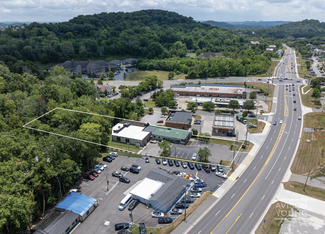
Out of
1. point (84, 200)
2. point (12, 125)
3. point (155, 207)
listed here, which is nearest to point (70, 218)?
point (84, 200)

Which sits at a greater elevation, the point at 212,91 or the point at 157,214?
the point at 212,91

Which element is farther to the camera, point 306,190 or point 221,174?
point 221,174

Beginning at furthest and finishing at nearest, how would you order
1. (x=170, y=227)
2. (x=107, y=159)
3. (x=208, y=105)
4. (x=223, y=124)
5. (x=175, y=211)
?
(x=208, y=105) < (x=223, y=124) < (x=107, y=159) < (x=175, y=211) < (x=170, y=227)

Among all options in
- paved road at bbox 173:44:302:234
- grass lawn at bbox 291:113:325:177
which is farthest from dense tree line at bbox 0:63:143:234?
grass lawn at bbox 291:113:325:177

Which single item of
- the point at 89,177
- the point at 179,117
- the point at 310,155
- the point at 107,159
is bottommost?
the point at 89,177

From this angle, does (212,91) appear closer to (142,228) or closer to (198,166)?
(198,166)

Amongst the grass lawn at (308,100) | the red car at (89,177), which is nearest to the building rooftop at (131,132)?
the red car at (89,177)

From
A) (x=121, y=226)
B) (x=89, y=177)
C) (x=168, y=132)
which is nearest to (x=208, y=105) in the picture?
(x=168, y=132)
